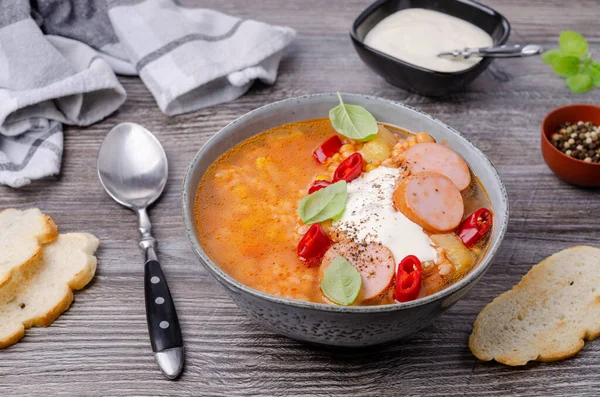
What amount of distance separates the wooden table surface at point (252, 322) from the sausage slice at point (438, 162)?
48cm

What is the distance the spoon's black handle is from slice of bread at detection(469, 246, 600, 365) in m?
1.10

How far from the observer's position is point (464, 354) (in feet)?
8.26

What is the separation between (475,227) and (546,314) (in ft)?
1.67

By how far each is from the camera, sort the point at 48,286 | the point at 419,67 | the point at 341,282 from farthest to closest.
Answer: the point at 419,67, the point at 48,286, the point at 341,282

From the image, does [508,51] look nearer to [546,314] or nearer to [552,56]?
[552,56]

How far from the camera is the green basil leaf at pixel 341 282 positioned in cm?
218

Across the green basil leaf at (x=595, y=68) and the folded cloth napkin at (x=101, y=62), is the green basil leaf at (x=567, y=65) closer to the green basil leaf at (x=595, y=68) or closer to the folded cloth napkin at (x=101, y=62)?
the green basil leaf at (x=595, y=68)

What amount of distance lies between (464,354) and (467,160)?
29.9 inches

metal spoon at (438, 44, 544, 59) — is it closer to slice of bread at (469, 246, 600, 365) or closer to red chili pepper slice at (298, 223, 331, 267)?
slice of bread at (469, 246, 600, 365)

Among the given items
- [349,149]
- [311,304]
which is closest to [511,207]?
[349,149]

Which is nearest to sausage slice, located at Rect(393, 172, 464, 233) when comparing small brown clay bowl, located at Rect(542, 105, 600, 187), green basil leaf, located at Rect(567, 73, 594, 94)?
small brown clay bowl, located at Rect(542, 105, 600, 187)

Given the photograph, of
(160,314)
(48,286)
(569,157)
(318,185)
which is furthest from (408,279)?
(48,286)

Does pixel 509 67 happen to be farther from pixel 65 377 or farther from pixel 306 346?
pixel 65 377

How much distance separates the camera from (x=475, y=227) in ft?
8.00
